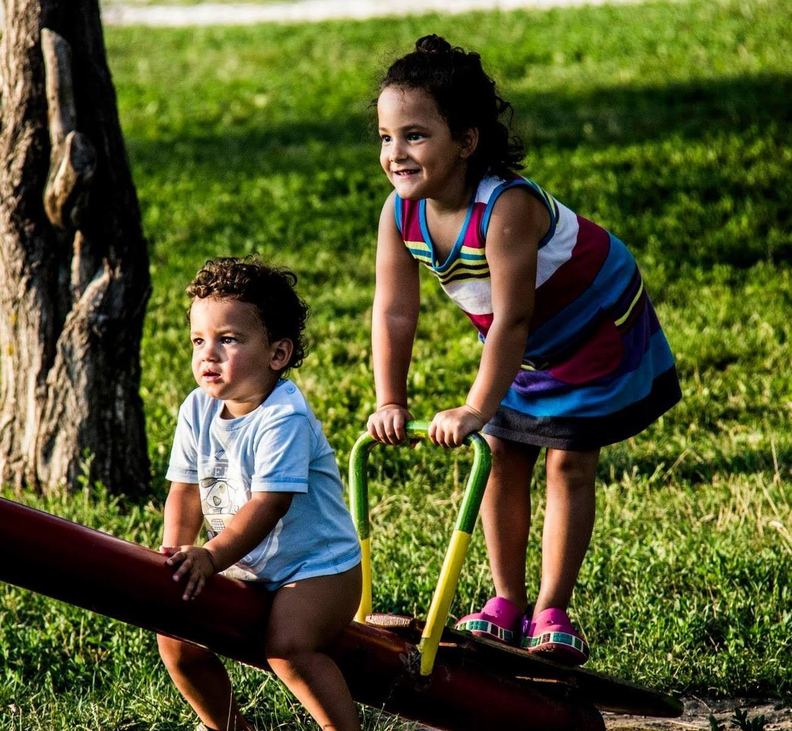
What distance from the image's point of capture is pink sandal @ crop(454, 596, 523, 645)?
361 centimetres

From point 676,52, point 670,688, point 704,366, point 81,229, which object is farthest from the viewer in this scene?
point 676,52

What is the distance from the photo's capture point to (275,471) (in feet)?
9.56

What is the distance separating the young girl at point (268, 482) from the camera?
2918mm

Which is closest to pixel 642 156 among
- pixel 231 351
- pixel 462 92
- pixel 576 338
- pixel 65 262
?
pixel 65 262

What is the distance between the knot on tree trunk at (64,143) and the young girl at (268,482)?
2065mm

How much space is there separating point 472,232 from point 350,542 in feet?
2.66

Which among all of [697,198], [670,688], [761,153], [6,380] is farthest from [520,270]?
[761,153]

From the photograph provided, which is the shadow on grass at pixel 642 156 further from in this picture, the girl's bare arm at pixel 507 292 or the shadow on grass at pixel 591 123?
the girl's bare arm at pixel 507 292

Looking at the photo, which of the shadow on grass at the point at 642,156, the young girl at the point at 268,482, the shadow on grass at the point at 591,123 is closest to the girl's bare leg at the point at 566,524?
the young girl at the point at 268,482

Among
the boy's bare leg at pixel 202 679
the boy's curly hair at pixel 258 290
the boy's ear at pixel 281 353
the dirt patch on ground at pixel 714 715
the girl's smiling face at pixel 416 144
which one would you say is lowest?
the dirt patch on ground at pixel 714 715

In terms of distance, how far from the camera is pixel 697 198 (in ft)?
27.3

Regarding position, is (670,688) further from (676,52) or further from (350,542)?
(676,52)

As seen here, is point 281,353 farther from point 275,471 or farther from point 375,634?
point 375,634

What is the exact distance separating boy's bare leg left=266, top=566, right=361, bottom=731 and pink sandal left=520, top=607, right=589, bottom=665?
660 mm
